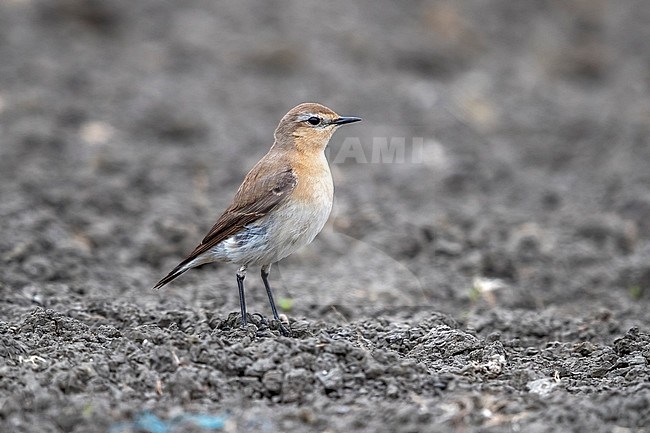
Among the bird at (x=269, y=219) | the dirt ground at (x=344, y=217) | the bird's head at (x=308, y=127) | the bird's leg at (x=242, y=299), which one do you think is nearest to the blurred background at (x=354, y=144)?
the dirt ground at (x=344, y=217)

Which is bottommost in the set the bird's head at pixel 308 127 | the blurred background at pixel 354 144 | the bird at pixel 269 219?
the blurred background at pixel 354 144

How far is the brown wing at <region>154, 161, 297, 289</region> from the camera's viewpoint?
6941 millimetres

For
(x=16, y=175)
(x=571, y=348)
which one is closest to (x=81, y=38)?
(x=16, y=175)

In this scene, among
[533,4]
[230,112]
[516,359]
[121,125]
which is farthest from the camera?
[533,4]

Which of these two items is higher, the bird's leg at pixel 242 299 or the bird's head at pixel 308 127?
the bird's head at pixel 308 127

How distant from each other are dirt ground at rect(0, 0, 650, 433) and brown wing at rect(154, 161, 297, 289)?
490mm

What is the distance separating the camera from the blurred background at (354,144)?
915 cm

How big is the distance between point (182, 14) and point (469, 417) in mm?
12844

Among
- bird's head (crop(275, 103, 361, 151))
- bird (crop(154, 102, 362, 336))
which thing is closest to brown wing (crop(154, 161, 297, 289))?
bird (crop(154, 102, 362, 336))

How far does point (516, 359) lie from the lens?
21.5ft

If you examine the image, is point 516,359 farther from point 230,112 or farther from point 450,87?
point 450,87

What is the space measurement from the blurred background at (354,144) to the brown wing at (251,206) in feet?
3.15

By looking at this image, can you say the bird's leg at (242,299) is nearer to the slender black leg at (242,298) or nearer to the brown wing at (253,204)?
the slender black leg at (242,298)

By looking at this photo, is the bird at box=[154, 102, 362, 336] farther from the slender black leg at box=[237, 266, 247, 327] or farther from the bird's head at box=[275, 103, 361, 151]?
the bird's head at box=[275, 103, 361, 151]
